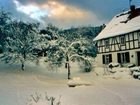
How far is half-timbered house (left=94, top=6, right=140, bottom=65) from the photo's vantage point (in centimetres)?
4503

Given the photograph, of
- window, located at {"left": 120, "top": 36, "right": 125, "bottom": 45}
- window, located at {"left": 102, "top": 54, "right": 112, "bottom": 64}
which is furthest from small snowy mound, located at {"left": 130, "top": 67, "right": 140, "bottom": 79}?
window, located at {"left": 102, "top": 54, "right": 112, "bottom": 64}

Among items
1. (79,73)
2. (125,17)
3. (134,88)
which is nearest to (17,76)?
(79,73)

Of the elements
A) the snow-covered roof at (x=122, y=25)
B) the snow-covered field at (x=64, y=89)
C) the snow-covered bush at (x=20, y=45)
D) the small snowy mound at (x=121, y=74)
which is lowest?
the snow-covered field at (x=64, y=89)

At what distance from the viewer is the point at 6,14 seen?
4794cm

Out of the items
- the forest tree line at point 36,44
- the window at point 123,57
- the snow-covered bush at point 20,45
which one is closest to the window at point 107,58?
the window at point 123,57

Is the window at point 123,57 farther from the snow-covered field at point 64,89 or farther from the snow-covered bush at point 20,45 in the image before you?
the snow-covered bush at point 20,45

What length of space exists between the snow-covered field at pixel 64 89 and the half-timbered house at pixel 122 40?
509cm

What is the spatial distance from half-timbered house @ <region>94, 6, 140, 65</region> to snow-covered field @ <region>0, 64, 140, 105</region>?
5.09 metres

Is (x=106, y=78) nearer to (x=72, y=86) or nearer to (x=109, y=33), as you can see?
(x=72, y=86)

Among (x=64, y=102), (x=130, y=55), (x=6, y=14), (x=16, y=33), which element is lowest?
(x=64, y=102)

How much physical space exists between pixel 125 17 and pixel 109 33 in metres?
3.44

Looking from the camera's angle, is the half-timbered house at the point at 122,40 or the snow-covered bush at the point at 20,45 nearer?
the snow-covered bush at the point at 20,45

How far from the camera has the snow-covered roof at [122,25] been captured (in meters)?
45.9

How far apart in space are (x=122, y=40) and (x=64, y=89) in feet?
63.1
